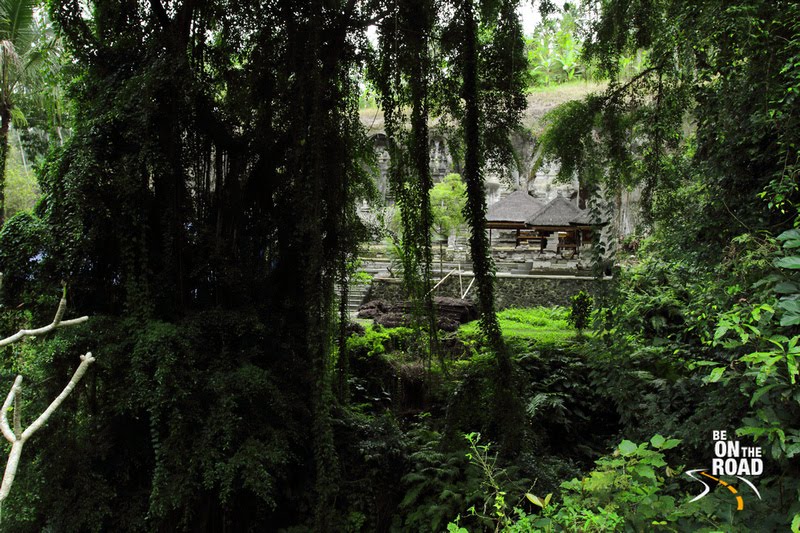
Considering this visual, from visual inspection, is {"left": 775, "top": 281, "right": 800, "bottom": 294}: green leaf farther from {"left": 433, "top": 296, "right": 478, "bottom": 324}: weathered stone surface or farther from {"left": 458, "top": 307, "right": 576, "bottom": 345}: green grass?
{"left": 433, "top": 296, "right": 478, "bottom": 324}: weathered stone surface

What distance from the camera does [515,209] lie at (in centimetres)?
1672

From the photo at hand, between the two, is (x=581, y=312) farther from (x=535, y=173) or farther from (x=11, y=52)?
(x=535, y=173)

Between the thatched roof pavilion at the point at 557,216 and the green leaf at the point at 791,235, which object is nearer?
the green leaf at the point at 791,235

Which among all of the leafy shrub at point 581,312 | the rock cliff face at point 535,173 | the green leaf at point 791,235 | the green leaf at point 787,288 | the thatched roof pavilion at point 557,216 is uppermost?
the rock cliff face at point 535,173

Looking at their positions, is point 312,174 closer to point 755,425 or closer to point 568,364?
point 755,425

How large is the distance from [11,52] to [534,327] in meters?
8.21

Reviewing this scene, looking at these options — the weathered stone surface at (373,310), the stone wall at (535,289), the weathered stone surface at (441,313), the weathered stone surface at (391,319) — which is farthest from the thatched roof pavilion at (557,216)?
the weathered stone surface at (391,319)

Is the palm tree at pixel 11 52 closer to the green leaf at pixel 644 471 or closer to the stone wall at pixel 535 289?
the stone wall at pixel 535 289

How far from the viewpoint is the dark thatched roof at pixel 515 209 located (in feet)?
54.3

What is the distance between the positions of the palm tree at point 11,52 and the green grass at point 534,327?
6.53m

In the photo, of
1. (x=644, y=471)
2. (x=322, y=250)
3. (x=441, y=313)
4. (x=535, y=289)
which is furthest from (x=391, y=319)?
(x=644, y=471)

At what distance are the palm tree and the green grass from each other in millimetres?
6530

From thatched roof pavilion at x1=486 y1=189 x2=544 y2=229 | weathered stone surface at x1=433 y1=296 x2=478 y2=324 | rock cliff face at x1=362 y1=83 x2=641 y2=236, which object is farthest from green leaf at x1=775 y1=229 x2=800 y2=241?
rock cliff face at x1=362 y1=83 x2=641 y2=236

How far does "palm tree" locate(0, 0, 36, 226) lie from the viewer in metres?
7.10
